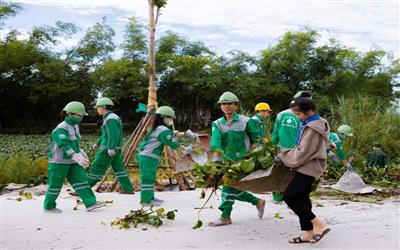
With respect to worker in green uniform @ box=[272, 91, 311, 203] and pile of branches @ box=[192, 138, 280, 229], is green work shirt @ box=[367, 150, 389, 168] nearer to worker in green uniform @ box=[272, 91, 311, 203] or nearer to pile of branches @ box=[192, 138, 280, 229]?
worker in green uniform @ box=[272, 91, 311, 203]

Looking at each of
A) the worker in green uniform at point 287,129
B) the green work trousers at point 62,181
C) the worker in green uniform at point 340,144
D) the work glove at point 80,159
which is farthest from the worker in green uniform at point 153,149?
the worker in green uniform at point 340,144

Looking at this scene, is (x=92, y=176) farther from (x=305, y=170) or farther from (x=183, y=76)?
(x=183, y=76)

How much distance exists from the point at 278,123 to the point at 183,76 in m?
17.5

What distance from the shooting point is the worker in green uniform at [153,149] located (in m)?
6.82

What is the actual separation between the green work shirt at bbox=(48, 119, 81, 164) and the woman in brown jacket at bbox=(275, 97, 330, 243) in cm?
297

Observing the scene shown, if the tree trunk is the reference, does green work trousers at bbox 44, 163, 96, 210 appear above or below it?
below

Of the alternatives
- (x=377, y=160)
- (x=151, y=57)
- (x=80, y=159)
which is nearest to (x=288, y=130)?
(x=80, y=159)

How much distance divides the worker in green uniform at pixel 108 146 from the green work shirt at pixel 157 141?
66 cm

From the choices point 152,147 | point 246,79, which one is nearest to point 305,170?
point 152,147

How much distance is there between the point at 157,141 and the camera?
6918 mm

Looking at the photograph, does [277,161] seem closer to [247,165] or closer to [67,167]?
[247,165]

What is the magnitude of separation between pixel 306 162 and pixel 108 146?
3.64m

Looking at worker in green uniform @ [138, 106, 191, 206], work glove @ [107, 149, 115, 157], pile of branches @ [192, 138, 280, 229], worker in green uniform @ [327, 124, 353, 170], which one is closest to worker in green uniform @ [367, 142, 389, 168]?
worker in green uniform @ [327, 124, 353, 170]

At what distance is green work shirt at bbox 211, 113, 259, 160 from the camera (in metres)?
5.75
